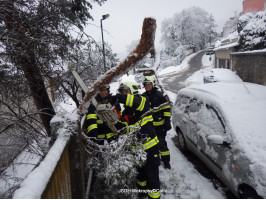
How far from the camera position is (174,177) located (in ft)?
12.9

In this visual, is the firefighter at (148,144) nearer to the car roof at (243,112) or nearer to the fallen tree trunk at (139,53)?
the fallen tree trunk at (139,53)

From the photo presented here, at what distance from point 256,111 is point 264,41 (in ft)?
40.7

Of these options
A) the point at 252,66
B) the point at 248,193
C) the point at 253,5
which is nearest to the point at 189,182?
the point at 248,193

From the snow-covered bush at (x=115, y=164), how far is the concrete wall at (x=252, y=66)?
34.1ft

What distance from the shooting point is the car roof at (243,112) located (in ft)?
8.54

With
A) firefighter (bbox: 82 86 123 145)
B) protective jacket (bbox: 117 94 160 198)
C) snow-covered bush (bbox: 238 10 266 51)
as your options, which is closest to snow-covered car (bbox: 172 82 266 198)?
protective jacket (bbox: 117 94 160 198)

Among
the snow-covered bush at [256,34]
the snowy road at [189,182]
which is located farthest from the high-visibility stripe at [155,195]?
the snow-covered bush at [256,34]

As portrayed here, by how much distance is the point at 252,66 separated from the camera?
11125 mm

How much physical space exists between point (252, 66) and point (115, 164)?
11.7m

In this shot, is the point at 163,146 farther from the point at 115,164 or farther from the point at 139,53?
the point at 139,53

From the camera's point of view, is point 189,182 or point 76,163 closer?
point 76,163

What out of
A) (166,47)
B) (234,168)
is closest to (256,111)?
(234,168)

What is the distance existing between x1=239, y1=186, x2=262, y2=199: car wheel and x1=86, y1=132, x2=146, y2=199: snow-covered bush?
58.2 inches

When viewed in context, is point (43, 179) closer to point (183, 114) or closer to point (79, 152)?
point (79, 152)
